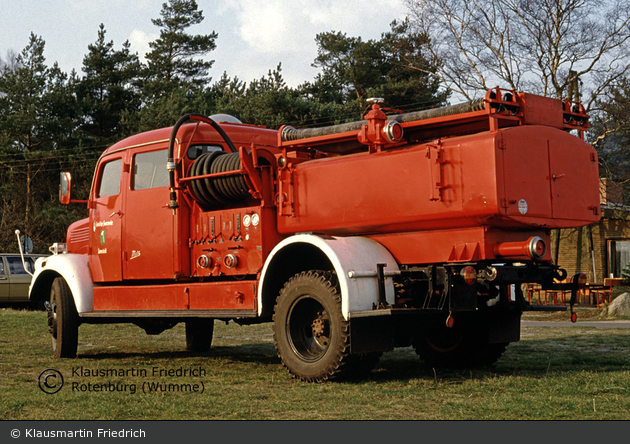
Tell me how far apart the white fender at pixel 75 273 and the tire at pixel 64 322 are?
0.39 ft

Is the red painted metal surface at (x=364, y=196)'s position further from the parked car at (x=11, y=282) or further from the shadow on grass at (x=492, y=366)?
the parked car at (x=11, y=282)

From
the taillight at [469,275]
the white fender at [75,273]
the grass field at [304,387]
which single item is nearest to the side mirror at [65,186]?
the white fender at [75,273]

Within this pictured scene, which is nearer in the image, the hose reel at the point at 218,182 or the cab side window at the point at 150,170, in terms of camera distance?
the hose reel at the point at 218,182

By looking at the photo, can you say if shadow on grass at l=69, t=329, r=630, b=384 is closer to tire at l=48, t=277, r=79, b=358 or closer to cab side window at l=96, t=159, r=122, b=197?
tire at l=48, t=277, r=79, b=358

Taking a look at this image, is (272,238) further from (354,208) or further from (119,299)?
(119,299)

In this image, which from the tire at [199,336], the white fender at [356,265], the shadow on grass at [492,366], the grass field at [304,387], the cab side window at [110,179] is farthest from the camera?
the tire at [199,336]

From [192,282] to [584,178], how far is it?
455 centimetres

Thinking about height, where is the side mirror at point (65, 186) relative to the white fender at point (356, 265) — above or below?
above

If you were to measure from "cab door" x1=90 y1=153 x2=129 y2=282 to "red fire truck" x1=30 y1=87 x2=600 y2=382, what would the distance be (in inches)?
17.9

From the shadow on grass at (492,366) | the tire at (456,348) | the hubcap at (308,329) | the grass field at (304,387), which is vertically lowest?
the shadow on grass at (492,366)

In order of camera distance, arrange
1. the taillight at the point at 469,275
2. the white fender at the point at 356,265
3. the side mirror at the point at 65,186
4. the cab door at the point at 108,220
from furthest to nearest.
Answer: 1. the side mirror at the point at 65,186
2. the cab door at the point at 108,220
3. the white fender at the point at 356,265
4. the taillight at the point at 469,275

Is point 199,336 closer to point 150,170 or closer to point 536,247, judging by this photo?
point 150,170

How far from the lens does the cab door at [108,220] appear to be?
10.1m

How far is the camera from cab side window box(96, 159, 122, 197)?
407 inches
